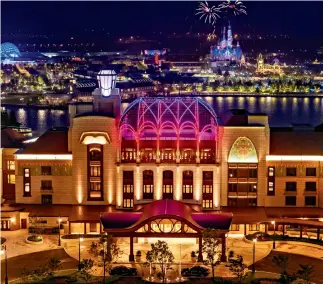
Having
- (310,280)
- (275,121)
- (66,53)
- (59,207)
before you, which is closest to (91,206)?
(59,207)

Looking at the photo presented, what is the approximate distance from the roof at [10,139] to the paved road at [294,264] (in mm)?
6676

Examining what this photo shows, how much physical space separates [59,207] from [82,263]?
12.0 feet

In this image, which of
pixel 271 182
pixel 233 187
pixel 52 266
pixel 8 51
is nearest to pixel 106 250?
pixel 52 266

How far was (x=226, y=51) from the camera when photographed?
8431 centimetres

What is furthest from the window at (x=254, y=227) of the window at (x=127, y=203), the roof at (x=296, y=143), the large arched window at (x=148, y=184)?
the window at (x=127, y=203)

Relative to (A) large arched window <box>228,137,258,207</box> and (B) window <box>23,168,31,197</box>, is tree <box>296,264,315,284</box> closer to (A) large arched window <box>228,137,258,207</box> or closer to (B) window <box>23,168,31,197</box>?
(A) large arched window <box>228,137,258,207</box>

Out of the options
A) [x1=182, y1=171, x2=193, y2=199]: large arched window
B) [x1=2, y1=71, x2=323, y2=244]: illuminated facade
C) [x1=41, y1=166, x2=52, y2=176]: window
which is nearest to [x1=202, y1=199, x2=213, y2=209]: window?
[x1=2, y1=71, x2=323, y2=244]: illuminated facade

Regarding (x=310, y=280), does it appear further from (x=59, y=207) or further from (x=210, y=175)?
(x=59, y=207)

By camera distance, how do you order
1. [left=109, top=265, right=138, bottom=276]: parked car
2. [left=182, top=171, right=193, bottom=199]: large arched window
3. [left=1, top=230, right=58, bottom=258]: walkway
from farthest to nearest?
[left=182, top=171, right=193, bottom=199]: large arched window → [left=1, top=230, right=58, bottom=258]: walkway → [left=109, top=265, right=138, bottom=276]: parked car

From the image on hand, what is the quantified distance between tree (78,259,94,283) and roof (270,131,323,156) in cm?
531

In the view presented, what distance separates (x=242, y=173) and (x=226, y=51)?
7076cm

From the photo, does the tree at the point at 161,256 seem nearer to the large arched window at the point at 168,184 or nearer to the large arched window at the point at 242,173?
the large arched window at the point at 168,184

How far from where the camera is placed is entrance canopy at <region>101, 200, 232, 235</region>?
12211 mm

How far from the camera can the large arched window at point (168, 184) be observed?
1468 cm
